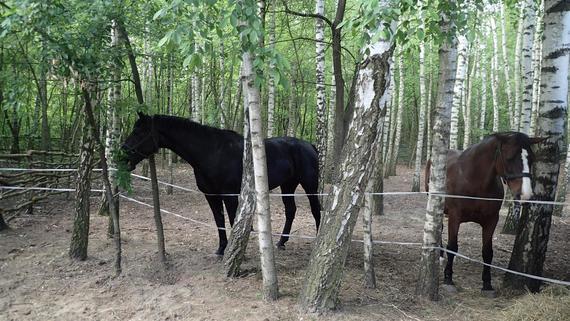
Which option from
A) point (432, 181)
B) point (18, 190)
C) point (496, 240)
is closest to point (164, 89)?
point (18, 190)

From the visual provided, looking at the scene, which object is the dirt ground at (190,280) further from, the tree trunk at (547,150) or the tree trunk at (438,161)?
the tree trunk at (547,150)

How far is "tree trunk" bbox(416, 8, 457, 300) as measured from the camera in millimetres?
3904

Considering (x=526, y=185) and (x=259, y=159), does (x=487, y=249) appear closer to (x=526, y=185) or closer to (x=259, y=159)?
(x=526, y=185)

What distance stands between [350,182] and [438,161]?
1007 mm

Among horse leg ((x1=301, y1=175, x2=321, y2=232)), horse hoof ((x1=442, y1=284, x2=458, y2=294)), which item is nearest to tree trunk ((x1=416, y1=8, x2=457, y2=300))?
horse hoof ((x1=442, y1=284, x2=458, y2=294))

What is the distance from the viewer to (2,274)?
15.7 feet

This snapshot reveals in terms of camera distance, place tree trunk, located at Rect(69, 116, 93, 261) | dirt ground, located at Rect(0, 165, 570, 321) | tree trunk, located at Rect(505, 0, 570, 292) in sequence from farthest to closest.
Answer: tree trunk, located at Rect(69, 116, 93, 261) < tree trunk, located at Rect(505, 0, 570, 292) < dirt ground, located at Rect(0, 165, 570, 321)

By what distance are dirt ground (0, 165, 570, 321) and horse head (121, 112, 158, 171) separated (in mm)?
1277

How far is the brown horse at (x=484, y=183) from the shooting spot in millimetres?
4521

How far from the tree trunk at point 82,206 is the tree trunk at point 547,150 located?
5.09m

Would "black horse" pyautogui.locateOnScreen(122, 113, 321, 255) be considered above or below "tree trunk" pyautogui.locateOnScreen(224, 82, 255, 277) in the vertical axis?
above

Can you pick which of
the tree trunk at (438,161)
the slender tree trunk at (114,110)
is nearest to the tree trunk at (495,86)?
the tree trunk at (438,161)

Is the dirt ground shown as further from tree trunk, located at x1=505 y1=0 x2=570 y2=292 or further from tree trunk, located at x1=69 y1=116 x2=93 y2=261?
tree trunk, located at x1=505 y1=0 x2=570 y2=292

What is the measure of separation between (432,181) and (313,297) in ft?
5.28
